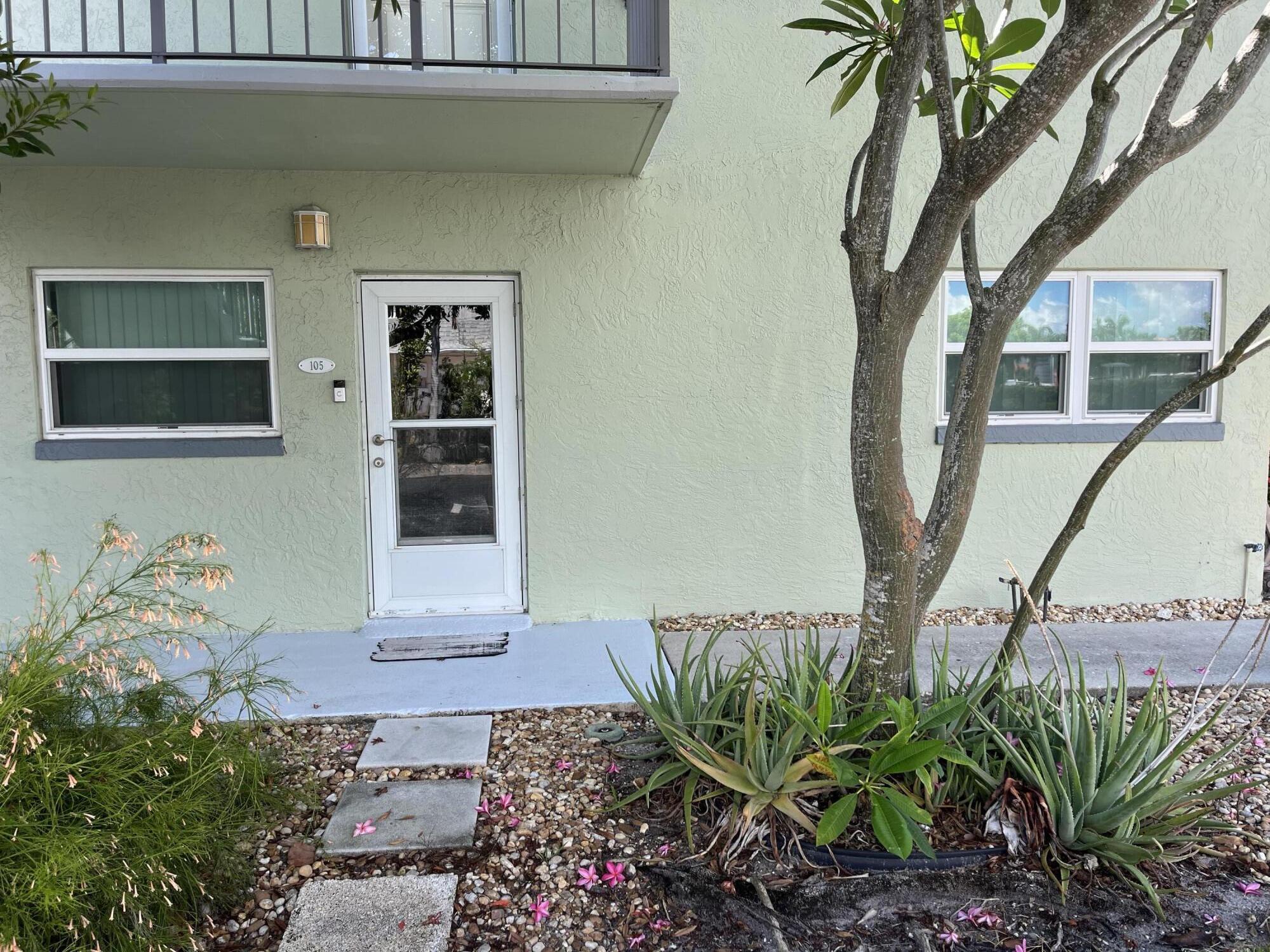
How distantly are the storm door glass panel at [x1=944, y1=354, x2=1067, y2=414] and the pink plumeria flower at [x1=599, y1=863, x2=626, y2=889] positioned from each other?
3.88 metres

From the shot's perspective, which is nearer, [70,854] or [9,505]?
[70,854]

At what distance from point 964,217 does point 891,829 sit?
1966 millimetres

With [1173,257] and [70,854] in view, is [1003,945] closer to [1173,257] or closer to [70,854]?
[70,854]

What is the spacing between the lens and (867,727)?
272 centimetres

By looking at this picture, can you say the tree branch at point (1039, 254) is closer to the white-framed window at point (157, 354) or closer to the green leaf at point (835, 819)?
the green leaf at point (835, 819)

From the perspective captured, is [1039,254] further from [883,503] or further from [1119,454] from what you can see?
[883,503]

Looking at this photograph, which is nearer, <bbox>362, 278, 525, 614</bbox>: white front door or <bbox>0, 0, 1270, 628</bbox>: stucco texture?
<bbox>0, 0, 1270, 628</bbox>: stucco texture

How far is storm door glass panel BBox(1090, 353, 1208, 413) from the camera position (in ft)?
18.4

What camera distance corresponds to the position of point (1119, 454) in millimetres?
2994

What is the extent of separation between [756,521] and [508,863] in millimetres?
3023

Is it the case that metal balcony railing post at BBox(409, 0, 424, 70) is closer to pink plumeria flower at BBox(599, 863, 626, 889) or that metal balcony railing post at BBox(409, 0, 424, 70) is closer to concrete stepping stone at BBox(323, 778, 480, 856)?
concrete stepping stone at BBox(323, 778, 480, 856)

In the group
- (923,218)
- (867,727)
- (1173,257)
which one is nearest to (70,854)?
(867,727)

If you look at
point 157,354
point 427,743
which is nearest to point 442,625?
point 427,743

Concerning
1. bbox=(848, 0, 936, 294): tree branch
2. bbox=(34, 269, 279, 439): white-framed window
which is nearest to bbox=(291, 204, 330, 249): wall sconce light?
bbox=(34, 269, 279, 439): white-framed window
